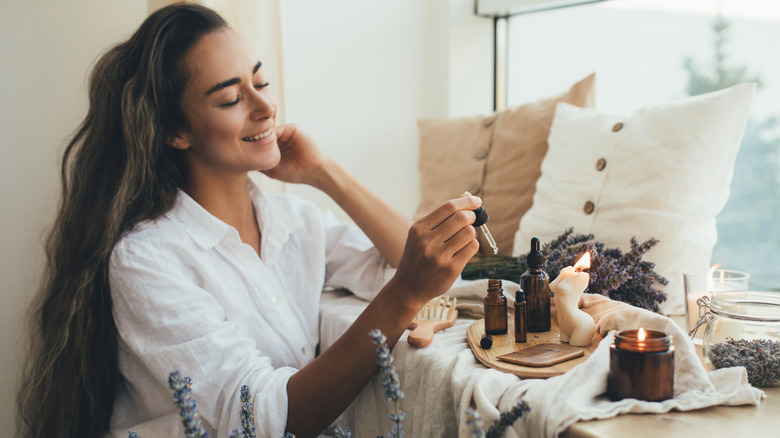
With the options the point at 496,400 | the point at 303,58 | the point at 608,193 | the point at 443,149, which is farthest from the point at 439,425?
the point at 303,58

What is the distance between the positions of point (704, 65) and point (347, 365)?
1646 mm

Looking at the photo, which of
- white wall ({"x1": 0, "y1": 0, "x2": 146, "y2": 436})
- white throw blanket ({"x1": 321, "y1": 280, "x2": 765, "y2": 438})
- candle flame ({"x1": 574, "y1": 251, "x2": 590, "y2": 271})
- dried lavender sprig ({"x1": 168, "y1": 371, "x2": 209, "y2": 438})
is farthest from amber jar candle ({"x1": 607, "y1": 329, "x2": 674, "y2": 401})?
white wall ({"x1": 0, "y1": 0, "x2": 146, "y2": 436})

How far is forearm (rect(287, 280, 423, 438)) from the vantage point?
1.10m

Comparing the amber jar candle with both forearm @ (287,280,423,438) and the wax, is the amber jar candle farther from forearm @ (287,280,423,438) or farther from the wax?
forearm @ (287,280,423,438)

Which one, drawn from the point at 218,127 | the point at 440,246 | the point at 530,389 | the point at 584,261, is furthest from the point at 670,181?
the point at 218,127

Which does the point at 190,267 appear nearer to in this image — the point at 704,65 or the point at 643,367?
the point at 643,367

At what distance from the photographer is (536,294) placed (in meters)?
1.12

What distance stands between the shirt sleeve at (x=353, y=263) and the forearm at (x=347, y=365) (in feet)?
1.28

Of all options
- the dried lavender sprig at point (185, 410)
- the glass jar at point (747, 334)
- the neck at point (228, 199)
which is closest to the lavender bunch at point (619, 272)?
the glass jar at point (747, 334)

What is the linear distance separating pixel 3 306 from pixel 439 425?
143 cm

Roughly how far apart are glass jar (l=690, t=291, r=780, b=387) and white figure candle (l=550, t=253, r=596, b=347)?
18 centimetres

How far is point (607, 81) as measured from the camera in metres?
2.39

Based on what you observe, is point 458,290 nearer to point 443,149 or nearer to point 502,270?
point 502,270

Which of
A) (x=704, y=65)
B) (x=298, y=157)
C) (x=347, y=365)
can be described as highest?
(x=704, y=65)
